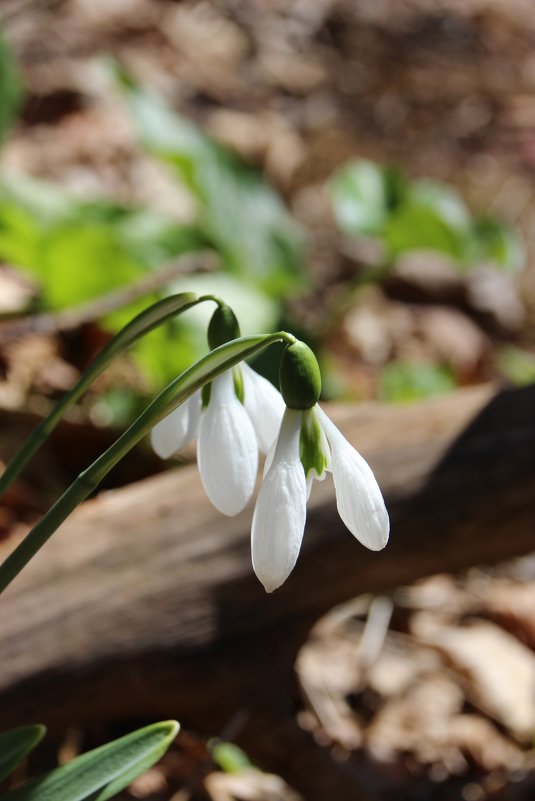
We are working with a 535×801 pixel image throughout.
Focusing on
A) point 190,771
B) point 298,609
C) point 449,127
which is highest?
point 298,609

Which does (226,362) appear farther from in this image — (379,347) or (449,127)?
(449,127)

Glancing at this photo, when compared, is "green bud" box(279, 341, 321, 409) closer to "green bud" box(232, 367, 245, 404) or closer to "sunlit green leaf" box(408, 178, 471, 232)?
"green bud" box(232, 367, 245, 404)

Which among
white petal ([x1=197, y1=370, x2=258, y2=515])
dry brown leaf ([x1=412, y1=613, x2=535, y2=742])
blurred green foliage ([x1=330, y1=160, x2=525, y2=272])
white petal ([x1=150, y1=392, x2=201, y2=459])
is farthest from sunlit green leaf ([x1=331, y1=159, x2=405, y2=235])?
white petal ([x1=197, y1=370, x2=258, y2=515])

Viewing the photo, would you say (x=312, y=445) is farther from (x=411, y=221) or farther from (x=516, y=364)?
(x=516, y=364)

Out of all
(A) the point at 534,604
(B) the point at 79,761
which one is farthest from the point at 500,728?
(B) the point at 79,761

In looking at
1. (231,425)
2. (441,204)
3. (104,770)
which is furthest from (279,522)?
(441,204)
